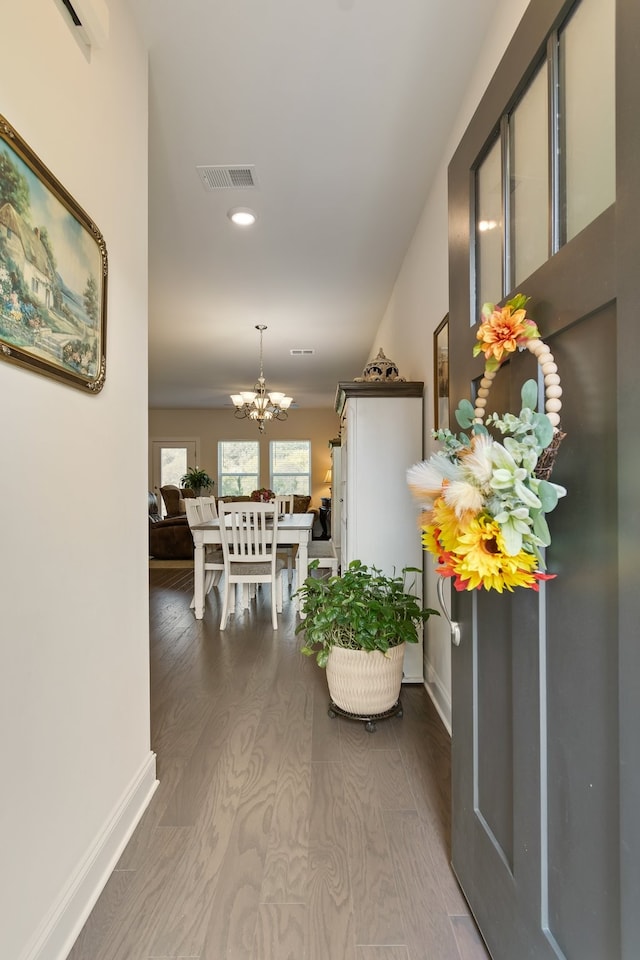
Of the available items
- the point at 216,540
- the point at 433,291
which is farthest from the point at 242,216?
the point at 216,540

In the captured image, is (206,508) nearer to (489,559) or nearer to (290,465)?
(489,559)

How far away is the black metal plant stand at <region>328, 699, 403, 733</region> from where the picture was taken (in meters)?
2.22

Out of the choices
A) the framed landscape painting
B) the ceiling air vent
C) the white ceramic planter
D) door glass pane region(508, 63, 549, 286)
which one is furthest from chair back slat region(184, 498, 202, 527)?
door glass pane region(508, 63, 549, 286)

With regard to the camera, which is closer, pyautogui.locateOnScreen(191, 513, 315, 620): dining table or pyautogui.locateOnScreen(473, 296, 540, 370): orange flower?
pyautogui.locateOnScreen(473, 296, 540, 370): orange flower

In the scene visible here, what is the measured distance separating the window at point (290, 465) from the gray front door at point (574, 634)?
354 inches

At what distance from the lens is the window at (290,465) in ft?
33.3

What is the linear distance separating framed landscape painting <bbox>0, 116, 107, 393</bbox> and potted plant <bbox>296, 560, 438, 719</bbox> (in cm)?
143

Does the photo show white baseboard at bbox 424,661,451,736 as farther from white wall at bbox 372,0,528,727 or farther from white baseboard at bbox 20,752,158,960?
white baseboard at bbox 20,752,158,960

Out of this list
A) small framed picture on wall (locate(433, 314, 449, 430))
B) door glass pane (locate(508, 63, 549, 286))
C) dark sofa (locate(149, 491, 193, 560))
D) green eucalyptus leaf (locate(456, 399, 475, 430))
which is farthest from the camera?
dark sofa (locate(149, 491, 193, 560))

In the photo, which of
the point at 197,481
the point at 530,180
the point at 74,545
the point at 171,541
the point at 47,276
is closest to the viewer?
the point at 530,180

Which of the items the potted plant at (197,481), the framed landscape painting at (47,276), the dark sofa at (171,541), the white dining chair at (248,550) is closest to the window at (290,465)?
the potted plant at (197,481)

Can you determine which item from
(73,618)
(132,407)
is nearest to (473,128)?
(132,407)

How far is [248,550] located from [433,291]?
2417 millimetres

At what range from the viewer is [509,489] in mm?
818
